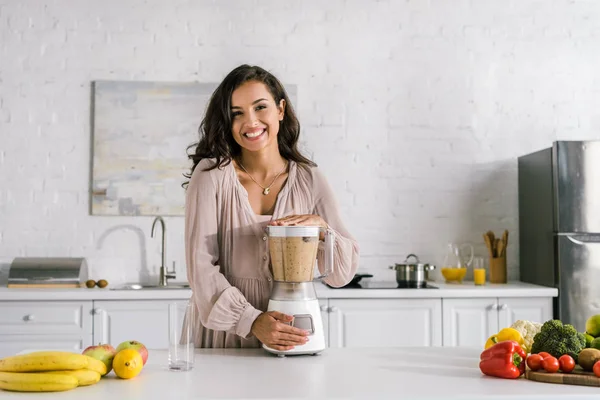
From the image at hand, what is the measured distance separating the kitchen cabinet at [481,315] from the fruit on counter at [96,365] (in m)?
2.57

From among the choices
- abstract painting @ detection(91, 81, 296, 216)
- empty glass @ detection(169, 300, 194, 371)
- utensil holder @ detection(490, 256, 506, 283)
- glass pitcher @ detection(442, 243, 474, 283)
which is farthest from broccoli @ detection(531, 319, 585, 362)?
abstract painting @ detection(91, 81, 296, 216)

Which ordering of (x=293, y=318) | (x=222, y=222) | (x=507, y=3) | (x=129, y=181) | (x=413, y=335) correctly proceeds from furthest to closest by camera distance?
1. (x=507, y=3)
2. (x=129, y=181)
3. (x=413, y=335)
4. (x=222, y=222)
5. (x=293, y=318)

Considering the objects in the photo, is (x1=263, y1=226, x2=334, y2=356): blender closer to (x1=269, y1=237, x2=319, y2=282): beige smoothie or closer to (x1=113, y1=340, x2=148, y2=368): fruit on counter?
(x1=269, y1=237, x2=319, y2=282): beige smoothie

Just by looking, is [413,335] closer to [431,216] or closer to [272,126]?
[431,216]

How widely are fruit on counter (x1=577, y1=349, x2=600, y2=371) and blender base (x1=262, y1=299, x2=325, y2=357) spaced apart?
0.73 meters

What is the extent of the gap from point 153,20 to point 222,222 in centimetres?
254

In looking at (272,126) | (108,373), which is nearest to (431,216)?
(272,126)

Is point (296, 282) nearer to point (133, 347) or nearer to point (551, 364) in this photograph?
point (133, 347)

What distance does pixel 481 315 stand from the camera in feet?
13.1

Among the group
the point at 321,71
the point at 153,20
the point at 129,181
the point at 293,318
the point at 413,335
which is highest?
the point at 153,20

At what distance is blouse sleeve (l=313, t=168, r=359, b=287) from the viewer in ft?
7.52

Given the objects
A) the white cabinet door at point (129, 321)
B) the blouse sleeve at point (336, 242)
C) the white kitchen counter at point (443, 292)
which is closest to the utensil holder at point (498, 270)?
the white kitchen counter at point (443, 292)

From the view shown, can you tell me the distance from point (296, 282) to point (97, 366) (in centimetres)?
64

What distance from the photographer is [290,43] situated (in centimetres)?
453
